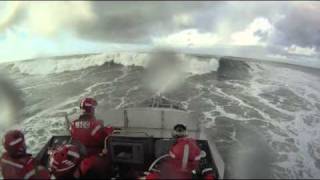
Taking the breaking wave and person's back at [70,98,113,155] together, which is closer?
person's back at [70,98,113,155]

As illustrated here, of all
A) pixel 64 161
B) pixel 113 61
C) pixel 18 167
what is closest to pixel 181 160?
pixel 64 161

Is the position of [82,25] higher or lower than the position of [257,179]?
higher

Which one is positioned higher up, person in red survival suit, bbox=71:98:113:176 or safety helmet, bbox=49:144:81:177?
person in red survival suit, bbox=71:98:113:176

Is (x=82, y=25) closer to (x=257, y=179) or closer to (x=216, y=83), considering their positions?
(x=257, y=179)

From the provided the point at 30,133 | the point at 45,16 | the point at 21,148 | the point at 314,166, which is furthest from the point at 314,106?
the point at 21,148

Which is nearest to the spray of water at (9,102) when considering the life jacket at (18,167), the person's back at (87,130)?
the person's back at (87,130)

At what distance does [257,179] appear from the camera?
11.3 ft

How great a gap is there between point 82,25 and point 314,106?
8.55 meters

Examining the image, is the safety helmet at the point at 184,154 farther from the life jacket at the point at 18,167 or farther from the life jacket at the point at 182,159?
the life jacket at the point at 18,167

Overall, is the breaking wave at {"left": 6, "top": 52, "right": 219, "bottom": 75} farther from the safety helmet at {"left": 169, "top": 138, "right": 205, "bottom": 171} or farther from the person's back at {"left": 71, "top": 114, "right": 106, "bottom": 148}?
the safety helmet at {"left": 169, "top": 138, "right": 205, "bottom": 171}

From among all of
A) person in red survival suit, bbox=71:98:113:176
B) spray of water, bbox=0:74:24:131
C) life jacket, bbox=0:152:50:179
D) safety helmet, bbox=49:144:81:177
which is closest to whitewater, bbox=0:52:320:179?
spray of water, bbox=0:74:24:131

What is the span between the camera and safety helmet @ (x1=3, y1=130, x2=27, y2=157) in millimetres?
3053

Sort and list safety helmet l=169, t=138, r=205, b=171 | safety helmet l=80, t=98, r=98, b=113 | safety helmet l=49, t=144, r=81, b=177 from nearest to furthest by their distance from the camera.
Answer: safety helmet l=169, t=138, r=205, b=171 < safety helmet l=49, t=144, r=81, b=177 < safety helmet l=80, t=98, r=98, b=113

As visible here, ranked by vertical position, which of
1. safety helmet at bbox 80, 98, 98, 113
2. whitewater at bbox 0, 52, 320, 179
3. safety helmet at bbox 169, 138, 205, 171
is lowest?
whitewater at bbox 0, 52, 320, 179
